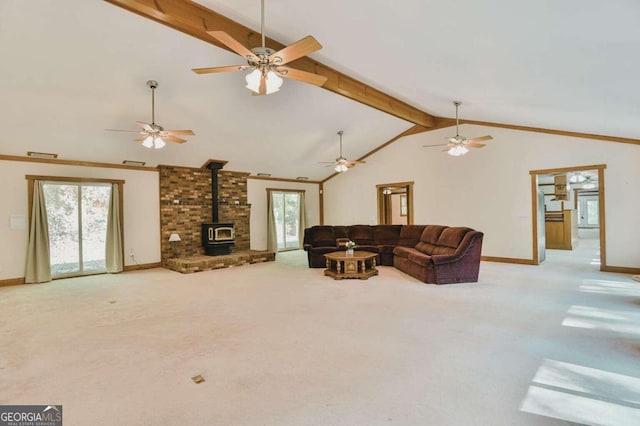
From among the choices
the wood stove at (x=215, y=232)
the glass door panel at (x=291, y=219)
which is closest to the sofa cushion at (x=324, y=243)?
the wood stove at (x=215, y=232)

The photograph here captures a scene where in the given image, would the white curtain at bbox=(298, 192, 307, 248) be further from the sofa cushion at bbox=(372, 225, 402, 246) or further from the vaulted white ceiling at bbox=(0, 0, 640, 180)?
the vaulted white ceiling at bbox=(0, 0, 640, 180)

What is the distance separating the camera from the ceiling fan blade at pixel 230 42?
2408mm

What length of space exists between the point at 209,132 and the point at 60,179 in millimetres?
3058

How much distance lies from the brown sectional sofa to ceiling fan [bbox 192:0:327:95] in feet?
12.4

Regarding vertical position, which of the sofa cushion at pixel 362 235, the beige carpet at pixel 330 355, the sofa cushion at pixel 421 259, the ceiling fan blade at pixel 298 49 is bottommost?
the beige carpet at pixel 330 355

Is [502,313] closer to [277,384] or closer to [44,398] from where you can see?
[277,384]

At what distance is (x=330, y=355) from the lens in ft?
9.06

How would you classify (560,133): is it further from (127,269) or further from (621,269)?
(127,269)

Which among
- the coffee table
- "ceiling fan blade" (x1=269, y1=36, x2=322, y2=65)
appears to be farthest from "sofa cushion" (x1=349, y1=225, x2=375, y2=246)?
"ceiling fan blade" (x1=269, y1=36, x2=322, y2=65)

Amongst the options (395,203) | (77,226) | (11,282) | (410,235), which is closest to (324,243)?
(410,235)

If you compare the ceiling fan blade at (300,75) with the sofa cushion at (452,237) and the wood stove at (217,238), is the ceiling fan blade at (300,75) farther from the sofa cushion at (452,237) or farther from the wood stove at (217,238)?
the wood stove at (217,238)

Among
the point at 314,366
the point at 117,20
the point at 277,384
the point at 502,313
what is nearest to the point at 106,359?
the point at 277,384

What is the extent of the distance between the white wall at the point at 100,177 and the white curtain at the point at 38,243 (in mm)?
160

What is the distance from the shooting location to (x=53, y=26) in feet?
10.8
